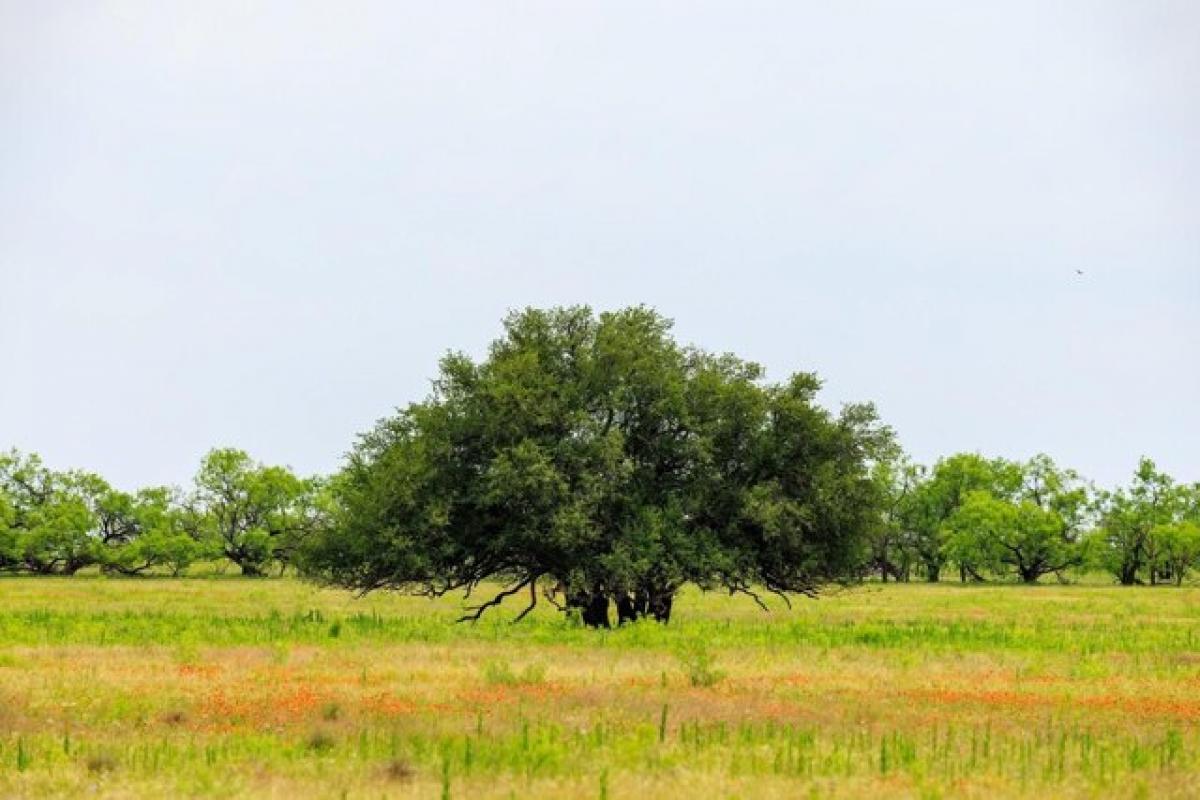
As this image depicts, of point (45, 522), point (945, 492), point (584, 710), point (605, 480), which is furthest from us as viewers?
point (945, 492)

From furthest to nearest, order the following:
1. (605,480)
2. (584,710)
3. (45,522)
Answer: (45,522) < (605,480) < (584,710)

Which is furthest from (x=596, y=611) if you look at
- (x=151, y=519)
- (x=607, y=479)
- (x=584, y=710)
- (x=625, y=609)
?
(x=151, y=519)

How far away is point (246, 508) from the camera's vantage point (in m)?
113

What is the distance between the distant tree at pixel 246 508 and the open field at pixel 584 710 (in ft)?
213

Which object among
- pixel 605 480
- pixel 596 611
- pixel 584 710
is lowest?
pixel 584 710

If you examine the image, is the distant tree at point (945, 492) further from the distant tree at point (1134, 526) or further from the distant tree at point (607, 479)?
the distant tree at point (607, 479)

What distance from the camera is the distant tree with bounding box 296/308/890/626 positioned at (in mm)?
44562

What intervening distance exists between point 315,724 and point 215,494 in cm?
9616

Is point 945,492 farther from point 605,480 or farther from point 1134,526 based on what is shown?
point 605,480

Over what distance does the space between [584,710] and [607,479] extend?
21.6 metres

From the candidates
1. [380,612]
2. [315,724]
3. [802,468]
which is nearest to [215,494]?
[380,612]

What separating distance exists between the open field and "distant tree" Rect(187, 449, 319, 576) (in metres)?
65.1

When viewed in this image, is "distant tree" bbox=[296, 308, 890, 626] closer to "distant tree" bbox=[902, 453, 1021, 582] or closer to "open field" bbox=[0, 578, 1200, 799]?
"open field" bbox=[0, 578, 1200, 799]

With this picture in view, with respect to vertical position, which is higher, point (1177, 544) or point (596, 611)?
point (1177, 544)
